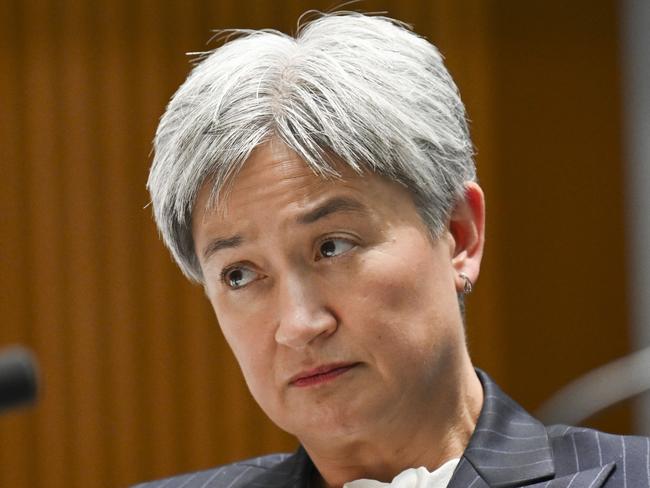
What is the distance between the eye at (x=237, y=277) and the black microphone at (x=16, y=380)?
74 centimetres

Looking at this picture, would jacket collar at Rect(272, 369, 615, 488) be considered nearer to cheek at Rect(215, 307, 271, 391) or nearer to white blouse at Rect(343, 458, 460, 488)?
white blouse at Rect(343, 458, 460, 488)

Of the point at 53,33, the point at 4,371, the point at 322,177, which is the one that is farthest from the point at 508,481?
the point at 53,33

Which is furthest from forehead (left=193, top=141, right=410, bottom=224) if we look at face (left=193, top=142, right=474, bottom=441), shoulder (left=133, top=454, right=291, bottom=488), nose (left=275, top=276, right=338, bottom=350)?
shoulder (left=133, top=454, right=291, bottom=488)

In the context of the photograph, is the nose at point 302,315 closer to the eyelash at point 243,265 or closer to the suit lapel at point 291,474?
the eyelash at point 243,265

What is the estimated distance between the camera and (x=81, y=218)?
4.05m

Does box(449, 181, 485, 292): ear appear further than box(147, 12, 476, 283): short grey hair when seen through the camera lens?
Yes

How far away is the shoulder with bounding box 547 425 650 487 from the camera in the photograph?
5.39 ft

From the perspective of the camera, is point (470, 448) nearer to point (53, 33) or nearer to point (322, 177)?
point (322, 177)

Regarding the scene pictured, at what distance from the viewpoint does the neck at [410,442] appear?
1.72 m

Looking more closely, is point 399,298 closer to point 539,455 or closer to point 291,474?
point 539,455

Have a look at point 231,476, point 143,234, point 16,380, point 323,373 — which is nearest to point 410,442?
point 323,373

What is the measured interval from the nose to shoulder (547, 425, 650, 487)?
41 centimetres

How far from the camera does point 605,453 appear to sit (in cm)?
169

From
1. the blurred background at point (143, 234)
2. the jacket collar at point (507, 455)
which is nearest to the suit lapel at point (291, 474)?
the jacket collar at point (507, 455)
